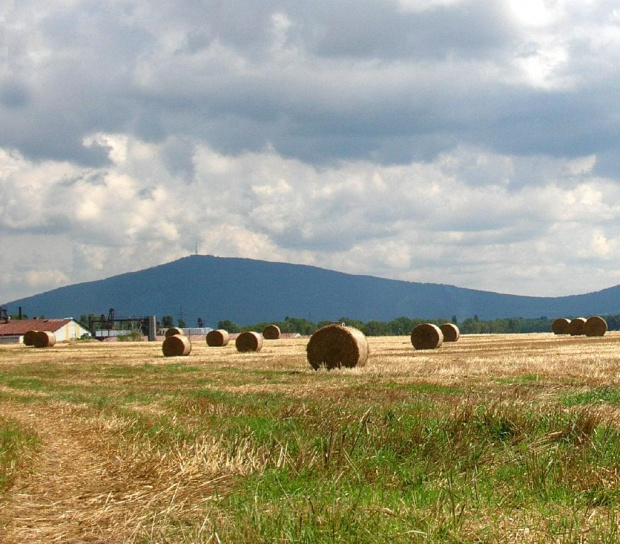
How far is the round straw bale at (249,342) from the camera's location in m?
47.0

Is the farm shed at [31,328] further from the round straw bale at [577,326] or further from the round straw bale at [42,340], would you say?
the round straw bale at [577,326]

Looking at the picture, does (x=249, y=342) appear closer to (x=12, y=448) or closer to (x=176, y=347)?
(x=176, y=347)

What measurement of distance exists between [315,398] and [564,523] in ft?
30.4

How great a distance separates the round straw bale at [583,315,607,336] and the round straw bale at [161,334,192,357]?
103 ft

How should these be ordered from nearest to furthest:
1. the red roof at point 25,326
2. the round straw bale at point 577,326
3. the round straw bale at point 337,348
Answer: the round straw bale at point 337,348, the round straw bale at point 577,326, the red roof at point 25,326

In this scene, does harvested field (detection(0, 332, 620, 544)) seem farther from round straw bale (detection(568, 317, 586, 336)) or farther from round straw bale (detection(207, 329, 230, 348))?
round straw bale (detection(568, 317, 586, 336))

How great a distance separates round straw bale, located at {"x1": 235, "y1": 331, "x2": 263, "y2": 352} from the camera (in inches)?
1849

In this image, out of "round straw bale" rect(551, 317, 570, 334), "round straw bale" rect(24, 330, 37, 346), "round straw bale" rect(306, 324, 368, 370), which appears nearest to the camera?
"round straw bale" rect(306, 324, 368, 370)

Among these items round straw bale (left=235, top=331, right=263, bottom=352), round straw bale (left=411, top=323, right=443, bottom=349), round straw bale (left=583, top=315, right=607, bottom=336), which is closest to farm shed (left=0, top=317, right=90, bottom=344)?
round straw bale (left=235, top=331, right=263, bottom=352)

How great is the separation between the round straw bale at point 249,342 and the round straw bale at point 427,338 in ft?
31.2

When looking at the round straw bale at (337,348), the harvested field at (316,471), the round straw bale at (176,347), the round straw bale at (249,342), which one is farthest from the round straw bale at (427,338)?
the harvested field at (316,471)

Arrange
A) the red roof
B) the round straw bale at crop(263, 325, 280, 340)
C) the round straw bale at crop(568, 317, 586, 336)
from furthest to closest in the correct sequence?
the red roof
the round straw bale at crop(263, 325, 280, 340)
the round straw bale at crop(568, 317, 586, 336)

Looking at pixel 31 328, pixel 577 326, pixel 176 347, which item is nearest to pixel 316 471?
pixel 176 347

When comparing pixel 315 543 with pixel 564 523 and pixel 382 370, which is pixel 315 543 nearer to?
pixel 564 523
